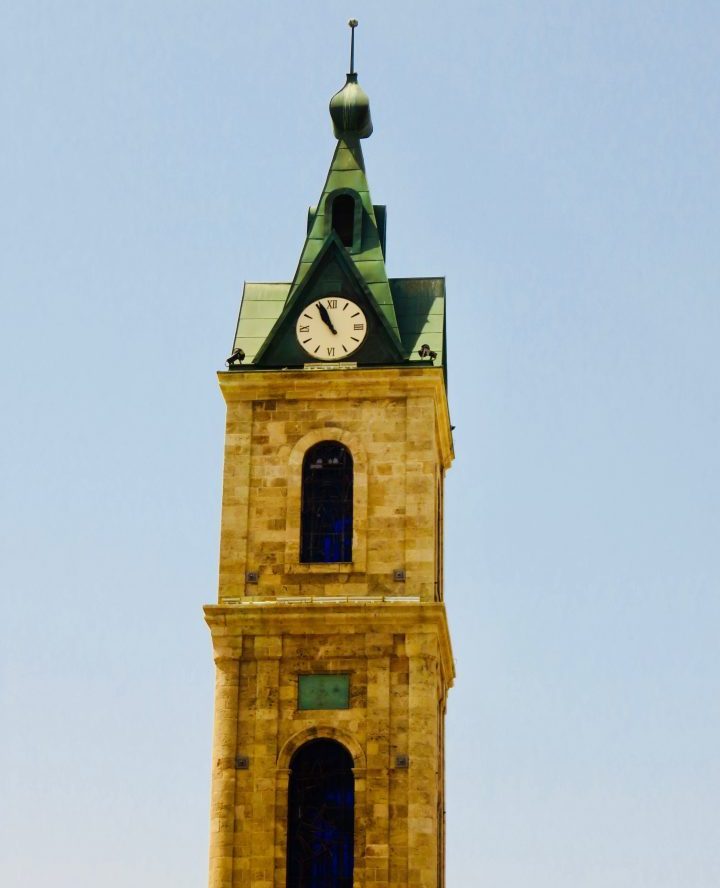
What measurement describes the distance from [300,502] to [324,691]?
473cm

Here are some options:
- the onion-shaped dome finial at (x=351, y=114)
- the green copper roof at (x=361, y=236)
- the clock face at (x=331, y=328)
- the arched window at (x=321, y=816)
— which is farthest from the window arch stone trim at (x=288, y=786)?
the onion-shaped dome finial at (x=351, y=114)

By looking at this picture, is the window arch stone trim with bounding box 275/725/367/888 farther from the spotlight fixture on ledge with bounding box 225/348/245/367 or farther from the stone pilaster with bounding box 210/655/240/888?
the spotlight fixture on ledge with bounding box 225/348/245/367

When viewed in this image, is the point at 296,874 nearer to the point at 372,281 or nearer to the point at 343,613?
the point at 343,613

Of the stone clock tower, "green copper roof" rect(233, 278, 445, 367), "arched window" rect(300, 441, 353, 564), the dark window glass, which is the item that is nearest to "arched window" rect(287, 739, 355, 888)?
the stone clock tower

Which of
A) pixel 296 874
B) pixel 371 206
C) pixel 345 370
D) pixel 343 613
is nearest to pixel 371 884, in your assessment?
pixel 296 874

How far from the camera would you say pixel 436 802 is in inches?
2149

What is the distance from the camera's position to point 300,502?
56.9 meters

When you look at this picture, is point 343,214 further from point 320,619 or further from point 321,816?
point 321,816

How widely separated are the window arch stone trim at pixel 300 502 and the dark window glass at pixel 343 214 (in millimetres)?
5974

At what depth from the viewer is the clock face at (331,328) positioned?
58.0 m

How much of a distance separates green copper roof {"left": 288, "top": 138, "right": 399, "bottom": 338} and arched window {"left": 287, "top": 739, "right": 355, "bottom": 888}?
1055 centimetres

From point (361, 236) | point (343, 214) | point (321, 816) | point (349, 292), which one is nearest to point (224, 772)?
point (321, 816)

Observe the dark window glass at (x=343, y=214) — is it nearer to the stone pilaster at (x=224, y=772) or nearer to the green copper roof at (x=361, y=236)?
the green copper roof at (x=361, y=236)

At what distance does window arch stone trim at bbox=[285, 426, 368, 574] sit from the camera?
184ft
